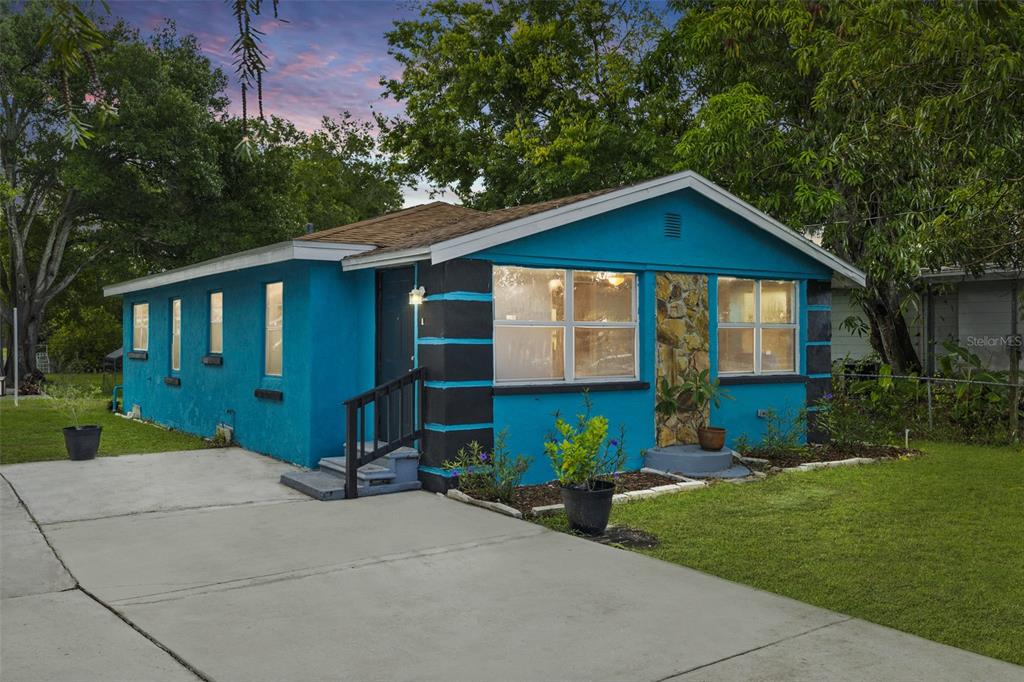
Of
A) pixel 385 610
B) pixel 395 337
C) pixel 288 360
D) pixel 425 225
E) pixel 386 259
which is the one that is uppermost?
pixel 425 225

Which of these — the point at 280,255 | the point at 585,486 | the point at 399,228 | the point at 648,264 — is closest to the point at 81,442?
the point at 280,255

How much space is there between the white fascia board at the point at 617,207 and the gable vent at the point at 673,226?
0.38m

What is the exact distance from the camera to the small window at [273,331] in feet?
34.7

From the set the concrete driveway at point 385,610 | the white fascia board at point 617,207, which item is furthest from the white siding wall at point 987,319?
the concrete driveway at point 385,610

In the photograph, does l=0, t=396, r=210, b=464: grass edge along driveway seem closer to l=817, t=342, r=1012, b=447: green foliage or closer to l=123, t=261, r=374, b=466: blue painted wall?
l=123, t=261, r=374, b=466: blue painted wall

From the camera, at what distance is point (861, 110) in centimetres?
902

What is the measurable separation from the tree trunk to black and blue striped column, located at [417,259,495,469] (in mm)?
9079

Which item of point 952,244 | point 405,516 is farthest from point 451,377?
point 952,244

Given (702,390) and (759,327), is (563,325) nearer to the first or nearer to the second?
(702,390)

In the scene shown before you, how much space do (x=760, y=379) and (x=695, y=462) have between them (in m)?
2.12

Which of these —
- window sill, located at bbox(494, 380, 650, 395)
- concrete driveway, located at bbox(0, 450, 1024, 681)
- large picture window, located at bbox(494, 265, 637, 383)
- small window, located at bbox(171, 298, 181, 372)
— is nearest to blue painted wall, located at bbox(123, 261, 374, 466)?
small window, located at bbox(171, 298, 181, 372)

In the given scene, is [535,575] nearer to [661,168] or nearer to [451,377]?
[451,377]

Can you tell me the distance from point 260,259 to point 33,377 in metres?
18.8

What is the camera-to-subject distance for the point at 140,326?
1661 cm
